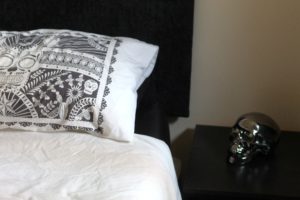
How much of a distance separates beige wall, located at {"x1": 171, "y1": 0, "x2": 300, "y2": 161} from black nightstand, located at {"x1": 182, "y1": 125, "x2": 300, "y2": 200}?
193 millimetres

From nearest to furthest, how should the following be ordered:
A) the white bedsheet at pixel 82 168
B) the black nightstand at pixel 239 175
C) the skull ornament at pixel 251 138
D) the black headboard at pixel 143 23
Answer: the white bedsheet at pixel 82 168 → the black nightstand at pixel 239 175 → the skull ornament at pixel 251 138 → the black headboard at pixel 143 23

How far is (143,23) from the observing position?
1.61 meters

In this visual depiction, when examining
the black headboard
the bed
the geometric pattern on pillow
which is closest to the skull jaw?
the bed

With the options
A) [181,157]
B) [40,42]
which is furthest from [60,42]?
[181,157]

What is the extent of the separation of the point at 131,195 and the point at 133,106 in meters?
0.37

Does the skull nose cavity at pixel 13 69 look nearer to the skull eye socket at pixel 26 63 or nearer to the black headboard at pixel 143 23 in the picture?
the skull eye socket at pixel 26 63

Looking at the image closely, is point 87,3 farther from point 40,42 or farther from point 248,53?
point 248,53

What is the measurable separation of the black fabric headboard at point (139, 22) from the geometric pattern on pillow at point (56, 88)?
0.83 ft

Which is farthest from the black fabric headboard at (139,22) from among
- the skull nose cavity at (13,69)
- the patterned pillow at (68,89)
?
the skull nose cavity at (13,69)

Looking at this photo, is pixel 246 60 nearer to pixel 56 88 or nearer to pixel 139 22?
pixel 139 22

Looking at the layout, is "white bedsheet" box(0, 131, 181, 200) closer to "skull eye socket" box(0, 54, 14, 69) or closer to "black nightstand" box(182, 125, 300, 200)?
"black nightstand" box(182, 125, 300, 200)

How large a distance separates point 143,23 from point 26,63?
1.50 ft

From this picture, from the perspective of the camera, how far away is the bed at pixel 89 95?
1.17 metres

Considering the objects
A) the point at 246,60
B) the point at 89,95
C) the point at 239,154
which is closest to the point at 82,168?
the point at 89,95
